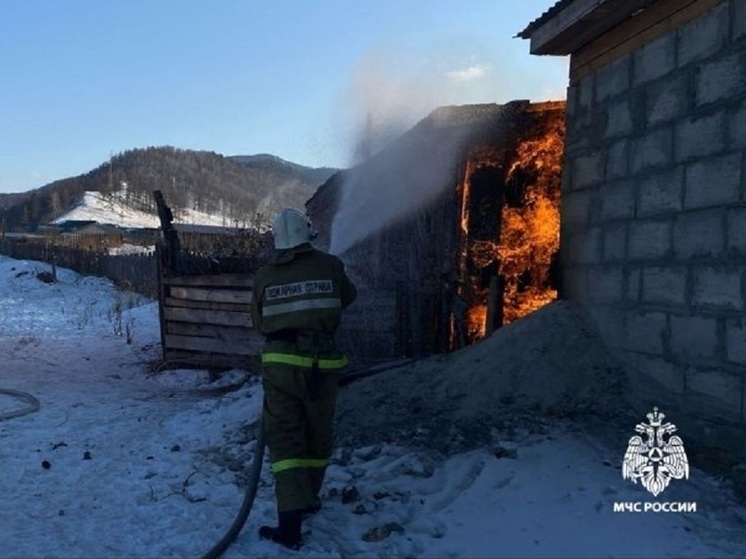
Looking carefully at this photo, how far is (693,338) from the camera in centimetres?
416

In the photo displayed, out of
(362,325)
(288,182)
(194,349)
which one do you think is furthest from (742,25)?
(288,182)

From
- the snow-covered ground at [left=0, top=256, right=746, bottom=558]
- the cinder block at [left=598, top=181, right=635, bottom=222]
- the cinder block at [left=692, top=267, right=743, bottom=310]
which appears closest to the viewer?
the snow-covered ground at [left=0, top=256, right=746, bottom=558]

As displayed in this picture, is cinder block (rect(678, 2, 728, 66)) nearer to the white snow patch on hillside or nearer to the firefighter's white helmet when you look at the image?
the firefighter's white helmet

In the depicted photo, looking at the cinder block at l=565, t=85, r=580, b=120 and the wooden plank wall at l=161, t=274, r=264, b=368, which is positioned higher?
the cinder block at l=565, t=85, r=580, b=120

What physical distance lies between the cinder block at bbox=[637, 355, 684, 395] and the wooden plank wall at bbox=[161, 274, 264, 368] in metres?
4.93

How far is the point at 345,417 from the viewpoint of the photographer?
5.59m

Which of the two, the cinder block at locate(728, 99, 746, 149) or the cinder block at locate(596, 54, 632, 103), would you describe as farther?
the cinder block at locate(596, 54, 632, 103)

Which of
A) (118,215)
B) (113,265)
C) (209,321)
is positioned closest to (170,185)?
(118,215)

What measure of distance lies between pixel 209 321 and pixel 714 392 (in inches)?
255

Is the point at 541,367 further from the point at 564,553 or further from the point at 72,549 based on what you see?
the point at 72,549

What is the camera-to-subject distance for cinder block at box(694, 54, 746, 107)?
12.7ft

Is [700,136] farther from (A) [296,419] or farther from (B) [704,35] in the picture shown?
(A) [296,419]

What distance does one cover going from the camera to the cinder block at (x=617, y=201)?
16.0 feet

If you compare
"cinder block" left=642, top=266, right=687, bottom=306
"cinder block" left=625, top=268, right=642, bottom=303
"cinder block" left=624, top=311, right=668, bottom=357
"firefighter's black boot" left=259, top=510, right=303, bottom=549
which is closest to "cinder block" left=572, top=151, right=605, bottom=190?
"cinder block" left=625, top=268, right=642, bottom=303
